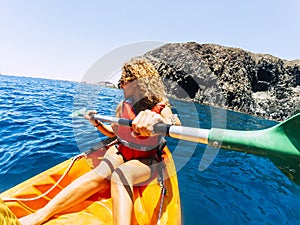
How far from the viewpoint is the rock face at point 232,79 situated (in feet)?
165

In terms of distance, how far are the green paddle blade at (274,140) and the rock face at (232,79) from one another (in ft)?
168

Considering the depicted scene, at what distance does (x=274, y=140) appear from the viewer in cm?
117

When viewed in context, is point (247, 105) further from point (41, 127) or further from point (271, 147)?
point (271, 147)

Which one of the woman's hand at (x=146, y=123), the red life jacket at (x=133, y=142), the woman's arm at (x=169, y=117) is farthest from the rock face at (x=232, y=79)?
the woman's hand at (x=146, y=123)

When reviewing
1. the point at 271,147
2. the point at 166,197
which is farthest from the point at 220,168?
the point at 271,147

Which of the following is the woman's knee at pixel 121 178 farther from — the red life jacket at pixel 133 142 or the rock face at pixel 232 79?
the rock face at pixel 232 79

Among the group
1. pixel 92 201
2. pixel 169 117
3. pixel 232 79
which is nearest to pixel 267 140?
pixel 169 117

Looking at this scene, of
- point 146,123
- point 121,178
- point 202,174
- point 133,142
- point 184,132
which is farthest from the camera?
point 202,174

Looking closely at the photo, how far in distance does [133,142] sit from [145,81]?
87 cm

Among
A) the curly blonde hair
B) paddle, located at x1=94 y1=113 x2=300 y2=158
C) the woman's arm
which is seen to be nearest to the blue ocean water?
the woman's arm

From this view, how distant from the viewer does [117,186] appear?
8.18ft

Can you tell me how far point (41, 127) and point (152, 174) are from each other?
6.61 meters

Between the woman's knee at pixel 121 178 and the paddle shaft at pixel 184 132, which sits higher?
the paddle shaft at pixel 184 132

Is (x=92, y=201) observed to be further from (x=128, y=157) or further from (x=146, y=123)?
(x=146, y=123)
